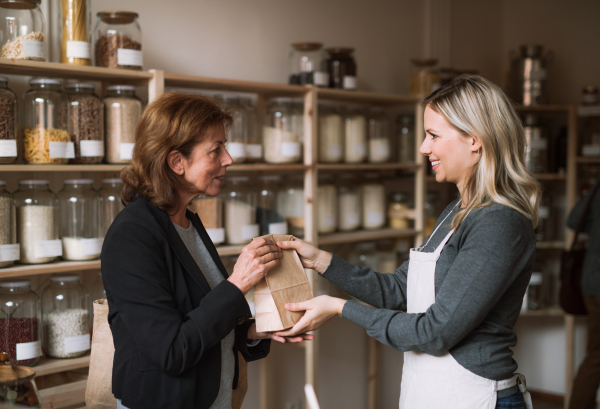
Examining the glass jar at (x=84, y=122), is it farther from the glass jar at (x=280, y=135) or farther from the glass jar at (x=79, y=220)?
the glass jar at (x=280, y=135)

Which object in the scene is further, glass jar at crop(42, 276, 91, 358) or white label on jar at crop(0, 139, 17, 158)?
glass jar at crop(42, 276, 91, 358)

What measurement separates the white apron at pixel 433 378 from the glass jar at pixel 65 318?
44.1 inches

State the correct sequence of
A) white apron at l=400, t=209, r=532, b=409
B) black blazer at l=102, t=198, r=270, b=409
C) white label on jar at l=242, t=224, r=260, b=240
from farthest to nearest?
white label on jar at l=242, t=224, r=260, b=240
white apron at l=400, t=209, r=532, b=409
black blazer at l=102, t=198, r=270, b=409

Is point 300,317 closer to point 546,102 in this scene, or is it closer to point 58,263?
point 58,263

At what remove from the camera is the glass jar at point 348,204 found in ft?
9.12

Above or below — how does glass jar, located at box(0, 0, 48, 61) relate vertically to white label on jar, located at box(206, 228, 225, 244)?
above

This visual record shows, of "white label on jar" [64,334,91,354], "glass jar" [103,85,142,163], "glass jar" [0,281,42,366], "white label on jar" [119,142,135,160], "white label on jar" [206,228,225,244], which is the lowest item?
"white label on jar" [64,334,91,354]

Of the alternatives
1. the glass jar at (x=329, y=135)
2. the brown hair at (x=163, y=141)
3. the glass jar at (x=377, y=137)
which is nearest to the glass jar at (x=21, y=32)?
the brown hair at (x=163, y=141)

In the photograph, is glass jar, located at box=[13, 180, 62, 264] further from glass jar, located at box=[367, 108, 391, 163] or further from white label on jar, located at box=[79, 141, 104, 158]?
glass jar, located at box=[367, 108, 391, 163]

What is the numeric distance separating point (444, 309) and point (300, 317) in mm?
369

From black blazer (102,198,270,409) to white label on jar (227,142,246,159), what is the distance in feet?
3.30

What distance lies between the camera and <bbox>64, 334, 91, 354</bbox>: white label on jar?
6.24ft

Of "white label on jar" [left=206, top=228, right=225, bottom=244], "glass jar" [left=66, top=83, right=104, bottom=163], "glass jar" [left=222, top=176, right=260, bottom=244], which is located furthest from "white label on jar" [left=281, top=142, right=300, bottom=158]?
"glass jar" [left=66, top=83, right=104, bottom=163]

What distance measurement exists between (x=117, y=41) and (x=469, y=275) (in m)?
1.47
